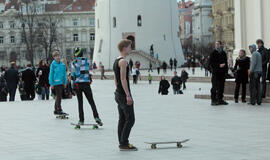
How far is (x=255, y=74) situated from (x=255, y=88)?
0.45m

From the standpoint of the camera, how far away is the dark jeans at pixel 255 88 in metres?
19.4

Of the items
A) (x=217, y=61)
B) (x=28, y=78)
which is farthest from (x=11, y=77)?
(x=217, y=61)

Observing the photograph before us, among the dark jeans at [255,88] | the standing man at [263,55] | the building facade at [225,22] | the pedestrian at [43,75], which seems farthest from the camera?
the building facade at [225,22]

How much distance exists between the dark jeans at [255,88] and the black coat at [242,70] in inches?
24.6

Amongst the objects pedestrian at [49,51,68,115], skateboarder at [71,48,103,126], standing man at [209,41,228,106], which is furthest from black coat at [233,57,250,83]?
skateboarder at [71,48,103,126]

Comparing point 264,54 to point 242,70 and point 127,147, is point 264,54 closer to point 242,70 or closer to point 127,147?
point 242,70

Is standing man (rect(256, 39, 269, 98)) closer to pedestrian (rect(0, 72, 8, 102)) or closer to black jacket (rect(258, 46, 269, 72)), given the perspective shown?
black jacket (rect(258, 46, 269, 72))

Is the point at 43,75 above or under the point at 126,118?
above

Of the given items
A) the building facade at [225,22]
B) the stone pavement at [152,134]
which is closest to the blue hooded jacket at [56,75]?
the stone pavement at [152,134]

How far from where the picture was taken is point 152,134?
1359 centimetres

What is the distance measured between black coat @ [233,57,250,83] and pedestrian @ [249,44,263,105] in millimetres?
645

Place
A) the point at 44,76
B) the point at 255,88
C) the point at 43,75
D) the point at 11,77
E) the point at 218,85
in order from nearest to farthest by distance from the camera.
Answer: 1. the point at 255,88
2. the point at 218,85
3. the point at 43,75
4. the point at 44,76
5. the point at 11,77

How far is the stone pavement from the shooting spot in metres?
10.9

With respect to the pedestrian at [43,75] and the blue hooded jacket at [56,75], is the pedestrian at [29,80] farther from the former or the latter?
the blue hooded jacket at [56,75]
